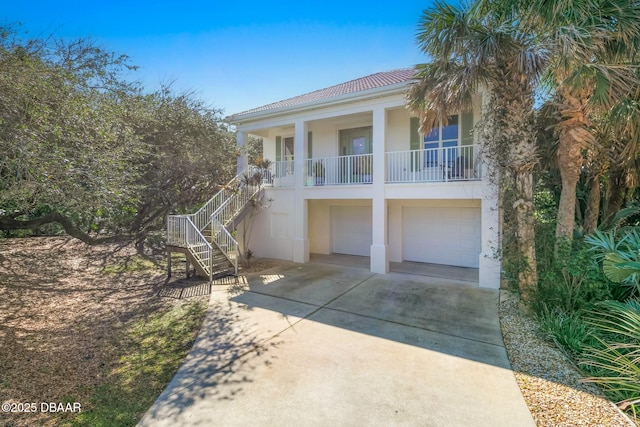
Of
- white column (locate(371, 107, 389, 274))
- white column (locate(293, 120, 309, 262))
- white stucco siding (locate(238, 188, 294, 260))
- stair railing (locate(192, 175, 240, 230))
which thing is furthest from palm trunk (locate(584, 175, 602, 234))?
stair railing (locate(192, 175, 240, 230))

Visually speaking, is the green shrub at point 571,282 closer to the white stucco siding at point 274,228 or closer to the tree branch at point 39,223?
the white stucco siding at point 274,228

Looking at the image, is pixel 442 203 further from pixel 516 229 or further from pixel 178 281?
pixel 178 281

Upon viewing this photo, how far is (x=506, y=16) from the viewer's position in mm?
6672

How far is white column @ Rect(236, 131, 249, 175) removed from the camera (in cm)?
1253

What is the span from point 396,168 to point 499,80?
4.24 m

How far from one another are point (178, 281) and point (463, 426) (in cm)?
865

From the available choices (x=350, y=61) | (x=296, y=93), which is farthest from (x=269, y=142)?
(x=350, y=61)

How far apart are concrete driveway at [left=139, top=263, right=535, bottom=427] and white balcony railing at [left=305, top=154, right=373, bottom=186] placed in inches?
193

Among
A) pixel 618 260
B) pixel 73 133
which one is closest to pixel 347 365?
pixel 618 260

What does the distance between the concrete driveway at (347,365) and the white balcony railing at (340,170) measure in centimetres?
490

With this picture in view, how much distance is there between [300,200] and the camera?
1170 cm

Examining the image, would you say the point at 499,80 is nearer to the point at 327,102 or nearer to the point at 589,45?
the point at 589,45

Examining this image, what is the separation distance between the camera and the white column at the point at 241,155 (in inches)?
493

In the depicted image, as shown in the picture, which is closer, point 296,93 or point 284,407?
point 284,407
